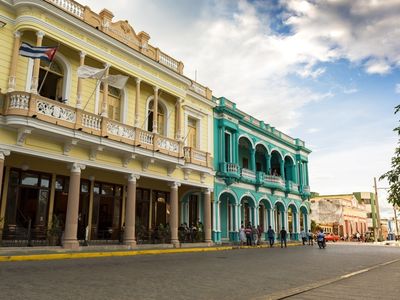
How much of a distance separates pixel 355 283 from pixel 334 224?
57.4 meters

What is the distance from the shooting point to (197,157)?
22516 millimetres

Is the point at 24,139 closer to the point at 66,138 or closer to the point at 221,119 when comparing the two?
the point at 66,138

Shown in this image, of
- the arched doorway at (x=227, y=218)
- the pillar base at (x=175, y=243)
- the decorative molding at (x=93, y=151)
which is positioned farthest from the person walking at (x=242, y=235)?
the decorative molding at (x=93, y=151)

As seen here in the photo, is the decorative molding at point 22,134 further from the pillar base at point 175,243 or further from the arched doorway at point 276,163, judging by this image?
the arched doorway at point 276,163

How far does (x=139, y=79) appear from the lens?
62.4 ft

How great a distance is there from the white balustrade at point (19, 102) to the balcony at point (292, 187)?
973 inches

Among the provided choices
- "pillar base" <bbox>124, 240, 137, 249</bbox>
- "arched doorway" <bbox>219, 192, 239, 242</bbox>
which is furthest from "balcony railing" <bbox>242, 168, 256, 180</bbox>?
"pillar base" <bbox>124, 240, 137, 249</bbox>

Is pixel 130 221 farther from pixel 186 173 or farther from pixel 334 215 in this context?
pixel 334 215

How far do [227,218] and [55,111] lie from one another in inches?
635

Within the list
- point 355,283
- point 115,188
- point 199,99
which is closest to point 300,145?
point 199,99

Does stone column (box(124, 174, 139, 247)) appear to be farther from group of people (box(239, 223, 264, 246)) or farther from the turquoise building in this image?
group of people (box(239, 223, 264, 246))

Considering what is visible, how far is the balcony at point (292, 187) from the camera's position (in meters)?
33.6

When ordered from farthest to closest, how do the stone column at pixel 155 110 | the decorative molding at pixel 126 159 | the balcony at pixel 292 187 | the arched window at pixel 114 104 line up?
the balcony at pixel 292 187
the stone column at pixel 155 110
the arched window at pixel 114 104
the decorative molding at pixel 126 159

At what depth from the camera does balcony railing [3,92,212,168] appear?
13.6m
